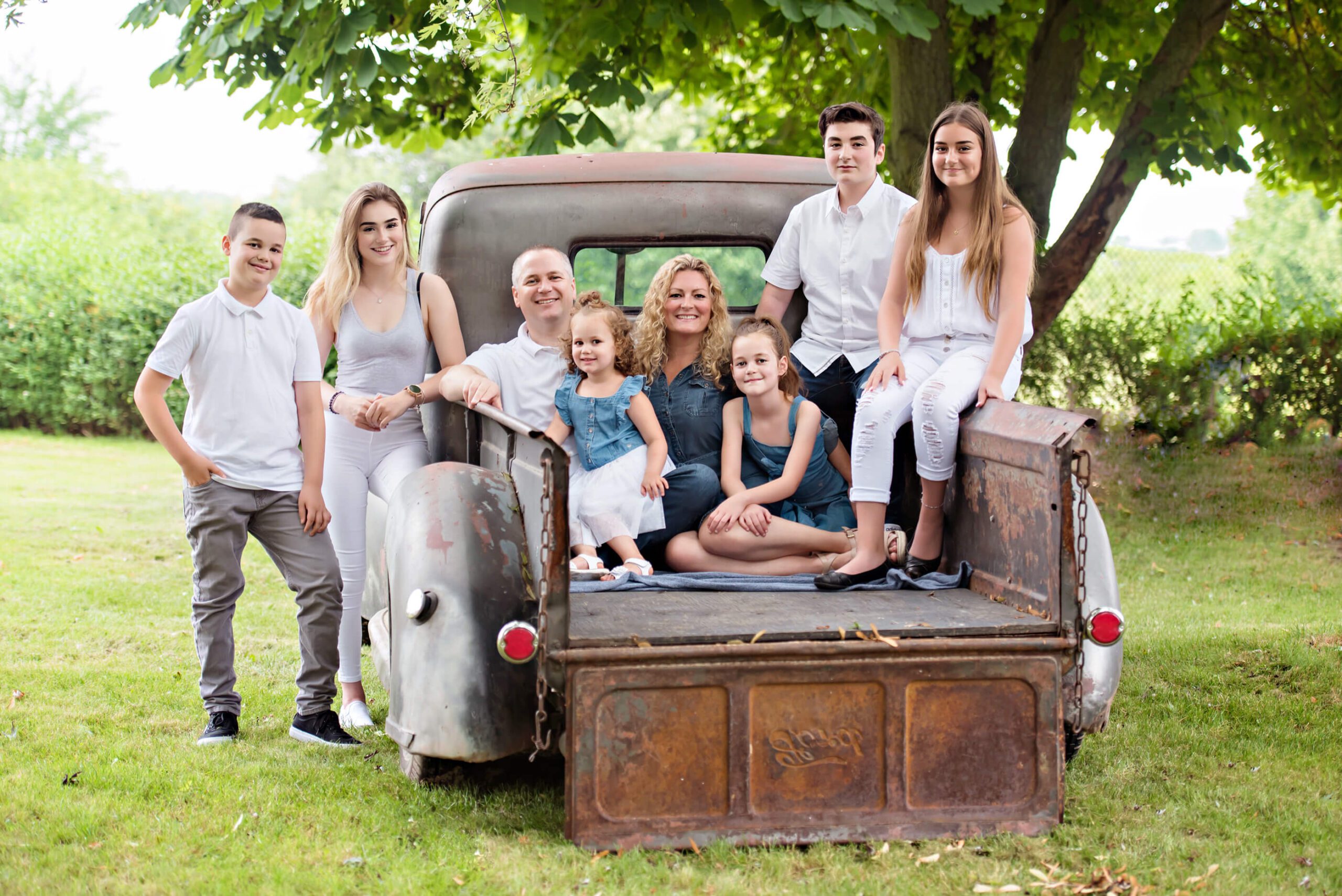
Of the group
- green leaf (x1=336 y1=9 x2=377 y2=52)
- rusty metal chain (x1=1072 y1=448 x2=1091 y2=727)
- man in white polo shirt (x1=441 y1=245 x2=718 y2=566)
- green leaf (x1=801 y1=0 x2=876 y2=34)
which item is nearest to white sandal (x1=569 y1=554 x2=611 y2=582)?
man in white polo shirt (x1=441 y1=245 x2=718 y2=566)

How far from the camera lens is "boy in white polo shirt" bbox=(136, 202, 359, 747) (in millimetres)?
3854

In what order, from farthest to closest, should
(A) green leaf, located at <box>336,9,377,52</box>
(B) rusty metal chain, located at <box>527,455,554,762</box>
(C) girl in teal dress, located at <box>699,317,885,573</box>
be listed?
1. (A) green leaf, located at <box>336,9,377,52</box>
2. (C) girl in teal dress, located at <box>699,317,885,573</box>
3. (B) rusty metal chain, located at <box>527,455,554,762</box>

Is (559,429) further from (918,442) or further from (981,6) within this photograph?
(981,6)

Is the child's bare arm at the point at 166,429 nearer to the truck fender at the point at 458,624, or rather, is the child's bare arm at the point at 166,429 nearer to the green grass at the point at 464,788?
the truck fender at the point at 458,624

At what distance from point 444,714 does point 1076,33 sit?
5843mm

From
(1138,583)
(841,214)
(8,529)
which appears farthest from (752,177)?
(8,529)

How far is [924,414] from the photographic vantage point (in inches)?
146

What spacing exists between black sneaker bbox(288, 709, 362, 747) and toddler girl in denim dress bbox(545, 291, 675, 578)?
934mm

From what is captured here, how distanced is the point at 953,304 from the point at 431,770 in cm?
216

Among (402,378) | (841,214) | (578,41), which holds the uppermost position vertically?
(578,41)

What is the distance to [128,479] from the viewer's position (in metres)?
11.3

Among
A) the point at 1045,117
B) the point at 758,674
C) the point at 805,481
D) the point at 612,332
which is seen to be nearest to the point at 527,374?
the point at 612,332

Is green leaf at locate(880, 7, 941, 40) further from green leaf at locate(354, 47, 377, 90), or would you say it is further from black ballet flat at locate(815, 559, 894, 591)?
black ballet flat at locate(815, 559, 894, 591)

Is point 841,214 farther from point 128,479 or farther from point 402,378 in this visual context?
point 128,479
